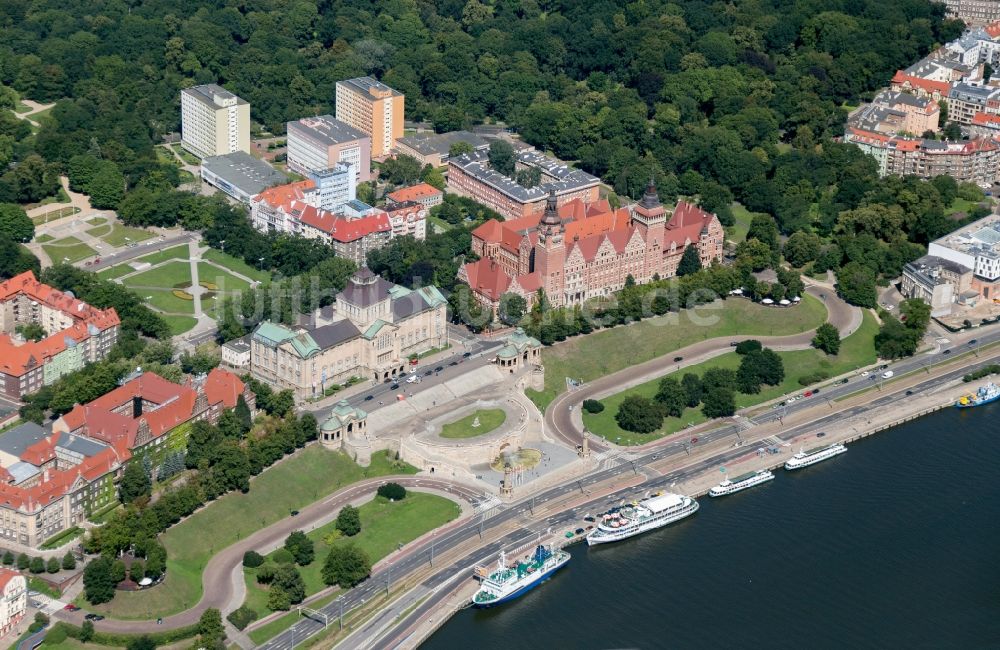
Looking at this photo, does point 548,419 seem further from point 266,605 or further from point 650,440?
point 266,605

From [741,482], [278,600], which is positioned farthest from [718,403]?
[278,600]

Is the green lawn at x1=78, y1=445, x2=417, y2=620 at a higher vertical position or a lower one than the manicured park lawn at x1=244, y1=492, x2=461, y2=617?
higher

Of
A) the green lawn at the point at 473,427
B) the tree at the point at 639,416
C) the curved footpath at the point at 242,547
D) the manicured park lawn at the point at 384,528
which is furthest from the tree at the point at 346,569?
the tree at the point at 639,416

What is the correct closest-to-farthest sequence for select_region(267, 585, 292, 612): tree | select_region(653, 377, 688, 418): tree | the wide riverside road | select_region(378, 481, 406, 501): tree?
the wide riverside road, select_region(267, 585, 292, 612): tree, select_region(378, 481, 406, 501): tree, select_region(653, 377, 688, 418): tree

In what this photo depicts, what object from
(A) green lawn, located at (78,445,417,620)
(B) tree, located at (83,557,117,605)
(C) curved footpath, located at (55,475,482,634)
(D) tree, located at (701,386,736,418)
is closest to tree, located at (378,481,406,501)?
(C) curved footpath, located at (55,475,482,634)

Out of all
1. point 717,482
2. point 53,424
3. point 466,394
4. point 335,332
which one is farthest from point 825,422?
point 53,424

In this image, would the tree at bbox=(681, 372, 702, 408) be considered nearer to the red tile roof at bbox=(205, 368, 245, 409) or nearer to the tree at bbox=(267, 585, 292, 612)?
the red tile roof at bbox=(205, 368, 245, 409)

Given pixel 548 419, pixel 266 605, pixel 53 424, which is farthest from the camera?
pixel 548 419

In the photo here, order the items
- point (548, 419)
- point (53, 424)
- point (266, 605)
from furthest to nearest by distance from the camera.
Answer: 1. point (548, 419)
2. point (53, 424)
3. point (266, 605)
